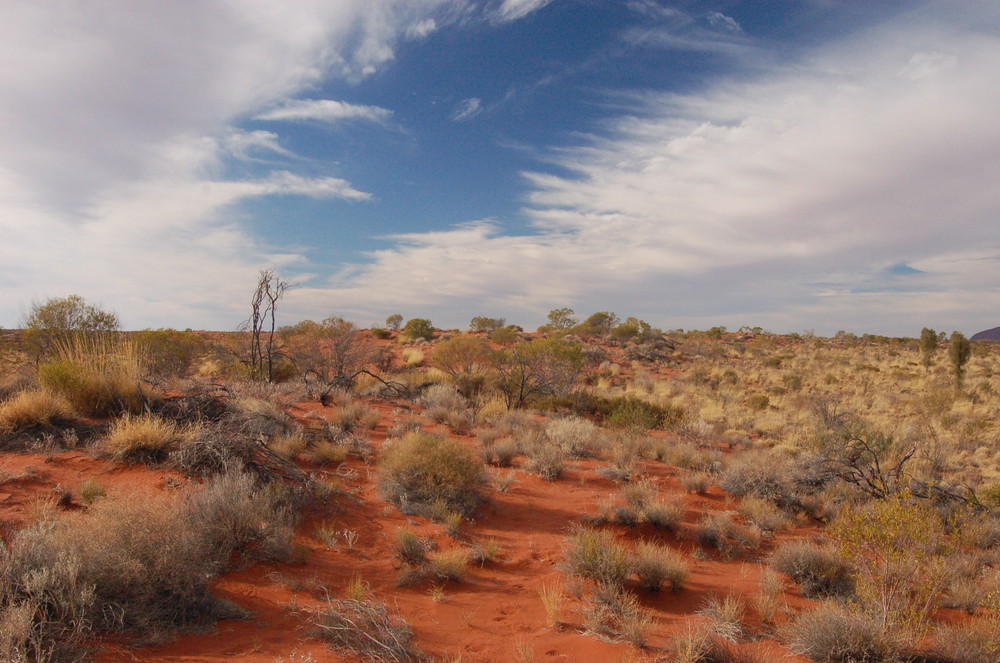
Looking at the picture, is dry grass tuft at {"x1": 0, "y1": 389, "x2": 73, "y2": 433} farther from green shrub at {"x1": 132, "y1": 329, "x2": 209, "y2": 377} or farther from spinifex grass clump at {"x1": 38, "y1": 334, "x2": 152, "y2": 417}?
green shrub at {"x1": 132, "y1": 329, "x2": 209, "y2": 377}

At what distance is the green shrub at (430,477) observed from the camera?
7.28 m

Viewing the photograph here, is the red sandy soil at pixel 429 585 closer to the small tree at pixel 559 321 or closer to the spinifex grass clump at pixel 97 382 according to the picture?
the spinifex grass clump at pixel 97 382

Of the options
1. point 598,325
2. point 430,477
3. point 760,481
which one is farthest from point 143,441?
point 598,325

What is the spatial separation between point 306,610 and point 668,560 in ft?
12.3

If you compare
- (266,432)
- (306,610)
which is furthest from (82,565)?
(266,432)

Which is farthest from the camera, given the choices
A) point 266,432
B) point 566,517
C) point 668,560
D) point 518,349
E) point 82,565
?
point 518,349

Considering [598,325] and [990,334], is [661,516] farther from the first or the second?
[990,334]

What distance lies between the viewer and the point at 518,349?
17.5 m

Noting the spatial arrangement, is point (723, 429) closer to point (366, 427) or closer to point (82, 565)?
point (366, 427)

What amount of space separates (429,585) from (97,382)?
23.7ft

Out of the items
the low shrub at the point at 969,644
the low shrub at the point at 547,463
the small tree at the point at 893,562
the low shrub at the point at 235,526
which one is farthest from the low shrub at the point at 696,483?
the low shrub at the point at 235,526

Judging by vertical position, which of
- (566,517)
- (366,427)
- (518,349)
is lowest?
(566,517)

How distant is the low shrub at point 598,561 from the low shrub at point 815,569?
196 cm

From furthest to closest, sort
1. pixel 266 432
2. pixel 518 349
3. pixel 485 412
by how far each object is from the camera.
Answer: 1. pixel 518 349
2. pixel 485 412
3. pixel 266 432
